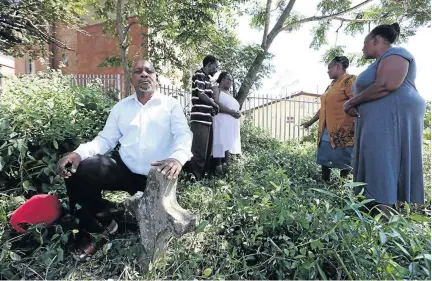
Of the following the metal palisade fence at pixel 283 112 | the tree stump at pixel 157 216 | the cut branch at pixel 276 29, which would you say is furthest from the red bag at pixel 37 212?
the metal palisade fence at pixel 283 112

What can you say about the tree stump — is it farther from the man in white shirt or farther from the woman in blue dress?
the woman in blue dress

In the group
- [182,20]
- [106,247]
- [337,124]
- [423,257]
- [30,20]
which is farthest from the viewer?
[30,20]

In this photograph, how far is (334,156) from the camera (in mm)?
3645

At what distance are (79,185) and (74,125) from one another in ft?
3.56

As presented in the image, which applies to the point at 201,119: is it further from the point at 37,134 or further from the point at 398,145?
the point at 398,145

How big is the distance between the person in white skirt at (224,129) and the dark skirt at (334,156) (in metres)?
1.29

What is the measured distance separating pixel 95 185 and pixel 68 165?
0.72ft

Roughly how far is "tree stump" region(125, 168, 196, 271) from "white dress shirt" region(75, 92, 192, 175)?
0.45 meters

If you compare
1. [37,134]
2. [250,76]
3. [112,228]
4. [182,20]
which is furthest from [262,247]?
[250,76]

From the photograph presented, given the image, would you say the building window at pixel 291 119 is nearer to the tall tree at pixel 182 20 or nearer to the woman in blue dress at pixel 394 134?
the tall tree at pixel 182 20

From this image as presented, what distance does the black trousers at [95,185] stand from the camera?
80.4 inches

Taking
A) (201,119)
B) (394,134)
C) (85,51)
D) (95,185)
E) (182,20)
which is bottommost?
(95,185)

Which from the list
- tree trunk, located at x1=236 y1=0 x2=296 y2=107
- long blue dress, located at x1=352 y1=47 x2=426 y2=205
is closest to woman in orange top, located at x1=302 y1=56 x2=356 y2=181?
long blue dress, located at x1=352 y1=47 x2=426 y2=205

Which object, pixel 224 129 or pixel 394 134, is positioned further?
pixel 224 129
